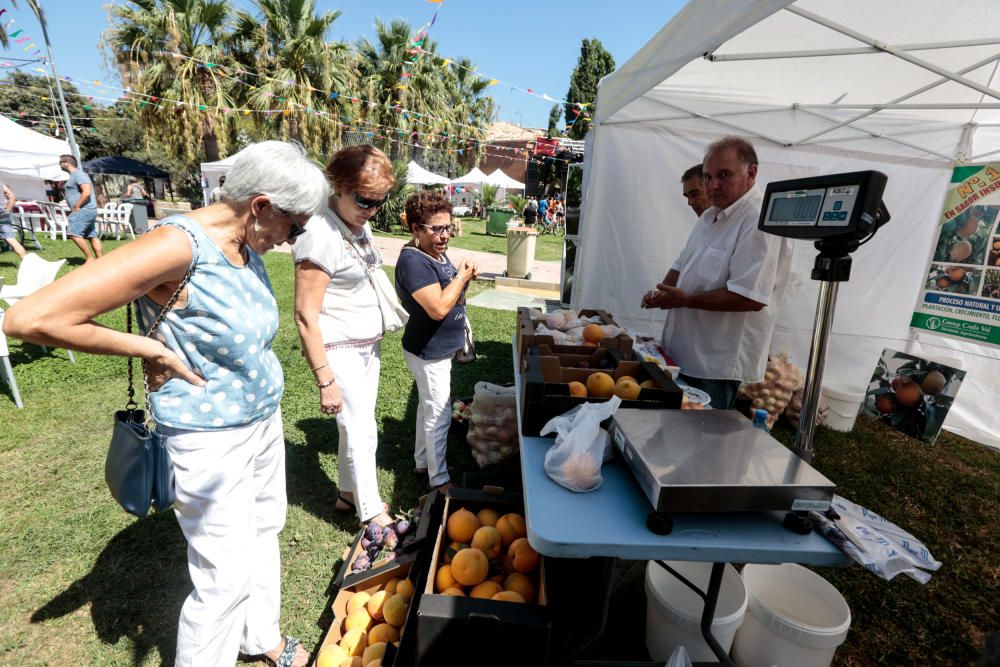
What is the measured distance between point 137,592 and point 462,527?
67.5 inches

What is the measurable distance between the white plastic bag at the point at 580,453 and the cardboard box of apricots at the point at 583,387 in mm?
153

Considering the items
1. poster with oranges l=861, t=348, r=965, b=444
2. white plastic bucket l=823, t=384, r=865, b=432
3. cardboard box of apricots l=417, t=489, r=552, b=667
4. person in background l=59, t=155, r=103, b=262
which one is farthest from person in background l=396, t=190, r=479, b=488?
person in background l=59, t=155, r=103, b=262

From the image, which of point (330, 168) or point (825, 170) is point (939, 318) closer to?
point (825, 170)

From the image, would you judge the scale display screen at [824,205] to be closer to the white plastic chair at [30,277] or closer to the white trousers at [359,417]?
the white trousers at [359,417]

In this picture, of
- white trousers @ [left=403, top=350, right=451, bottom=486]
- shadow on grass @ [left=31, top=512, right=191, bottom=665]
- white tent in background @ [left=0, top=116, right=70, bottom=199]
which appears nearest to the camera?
shadow on grass @ [left=31, top=512, right=191, bottom=665]

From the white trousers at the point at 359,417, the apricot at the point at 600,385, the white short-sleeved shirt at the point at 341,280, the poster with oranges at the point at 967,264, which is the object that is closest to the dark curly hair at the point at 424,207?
the white short-sleeved shirt at the point at 341,280

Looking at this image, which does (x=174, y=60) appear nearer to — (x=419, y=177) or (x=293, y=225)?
(x=419, y=177)

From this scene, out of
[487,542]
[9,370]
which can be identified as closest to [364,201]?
[487,542]

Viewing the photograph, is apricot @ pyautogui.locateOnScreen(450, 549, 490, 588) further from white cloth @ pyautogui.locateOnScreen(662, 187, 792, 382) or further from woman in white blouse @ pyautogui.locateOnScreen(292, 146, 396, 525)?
white cloth @ pyautogui.locateOnScreen(662, 187, 792, 382)

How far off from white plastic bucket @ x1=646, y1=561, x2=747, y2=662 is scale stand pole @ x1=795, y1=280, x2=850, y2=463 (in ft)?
2.39

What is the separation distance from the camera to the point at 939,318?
4.64 m

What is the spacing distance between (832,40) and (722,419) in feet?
9.56

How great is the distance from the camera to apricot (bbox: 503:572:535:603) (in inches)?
64.4

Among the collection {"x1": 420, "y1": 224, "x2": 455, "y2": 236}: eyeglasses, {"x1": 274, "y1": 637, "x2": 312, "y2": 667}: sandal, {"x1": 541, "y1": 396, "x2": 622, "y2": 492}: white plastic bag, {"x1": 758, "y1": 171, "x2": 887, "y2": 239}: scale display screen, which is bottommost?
{"x1": 274, "y1": 637, "x2": 312, "y2": 667}: sandal
